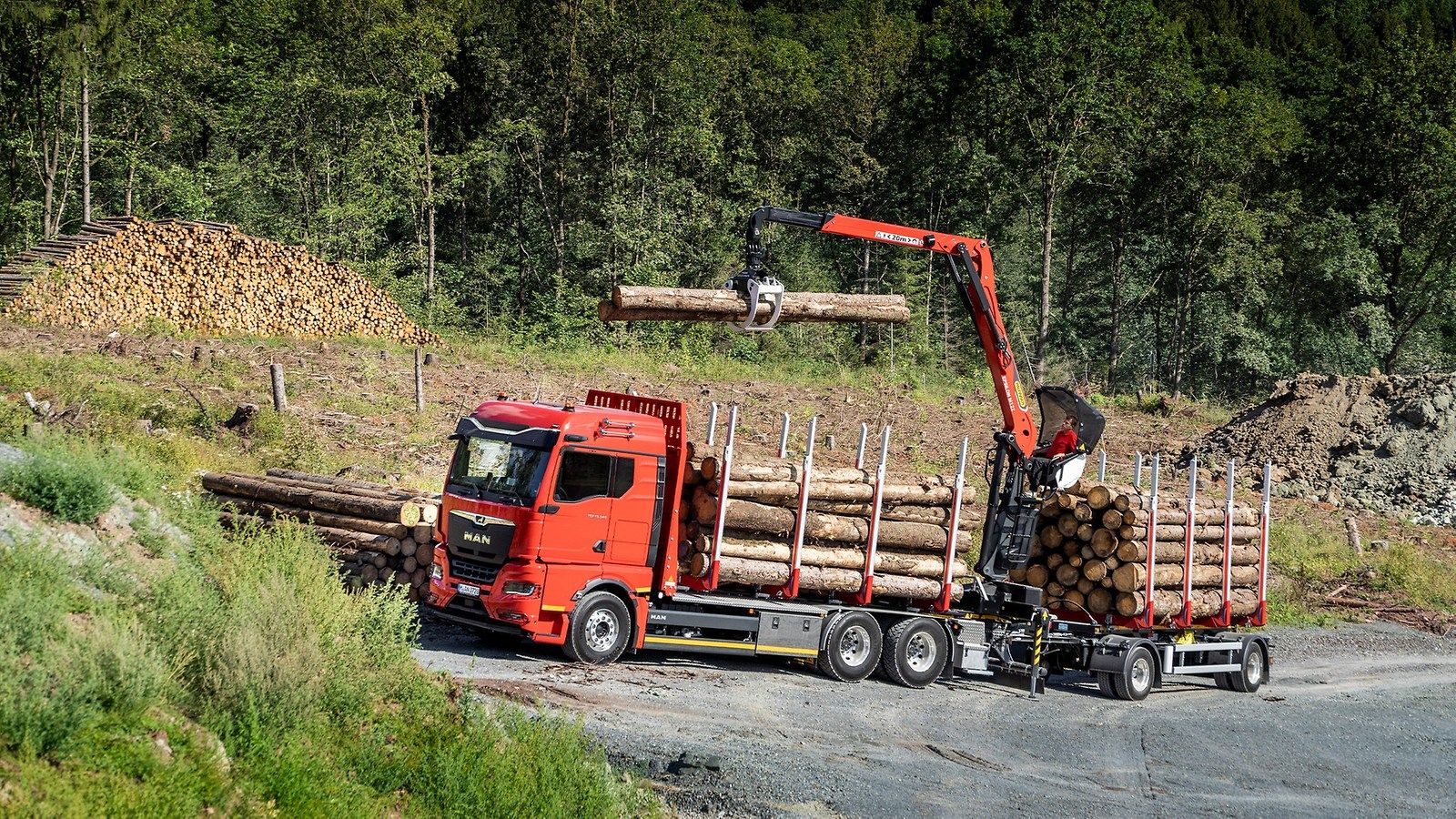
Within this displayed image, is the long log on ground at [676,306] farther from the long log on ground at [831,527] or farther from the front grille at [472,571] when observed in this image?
the front grille at [472,571]

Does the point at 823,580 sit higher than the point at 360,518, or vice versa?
the point at 360,518

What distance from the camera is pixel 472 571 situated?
13.4 meters

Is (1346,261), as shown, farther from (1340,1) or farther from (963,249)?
(1340,1)

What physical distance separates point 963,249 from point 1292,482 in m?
19.4

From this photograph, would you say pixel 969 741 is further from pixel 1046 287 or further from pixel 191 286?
pixel 1046 287

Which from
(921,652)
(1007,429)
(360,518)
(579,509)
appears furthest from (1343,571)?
(360,518)

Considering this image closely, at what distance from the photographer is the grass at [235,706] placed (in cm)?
685

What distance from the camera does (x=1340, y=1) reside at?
10712cm

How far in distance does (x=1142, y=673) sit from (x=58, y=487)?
12.4m

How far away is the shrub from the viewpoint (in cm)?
1053

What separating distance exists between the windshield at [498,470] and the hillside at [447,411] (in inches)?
218

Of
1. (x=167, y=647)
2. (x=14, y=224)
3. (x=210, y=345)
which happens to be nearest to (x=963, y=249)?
(x=167, y=647)

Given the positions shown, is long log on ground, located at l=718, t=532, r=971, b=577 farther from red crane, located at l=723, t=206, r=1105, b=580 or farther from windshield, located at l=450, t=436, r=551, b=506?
windshield, located at l=450, t=436, r=551, b=506

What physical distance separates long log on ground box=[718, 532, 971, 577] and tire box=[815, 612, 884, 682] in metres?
0.63
